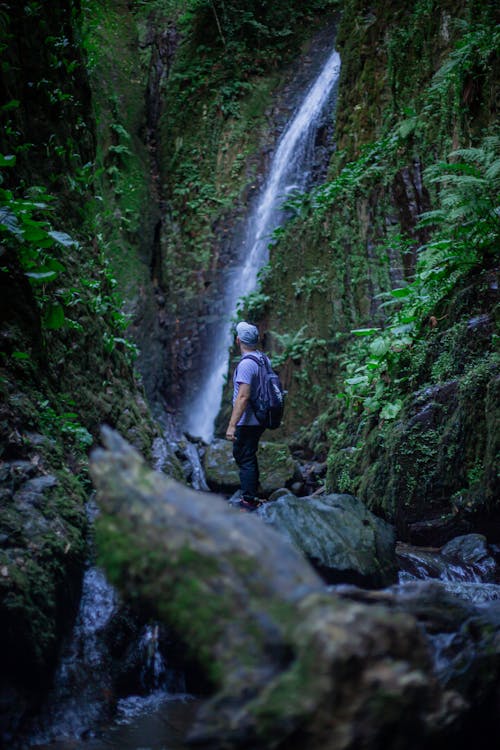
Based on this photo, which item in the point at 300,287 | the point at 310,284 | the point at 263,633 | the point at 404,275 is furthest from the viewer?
the point at 300,287

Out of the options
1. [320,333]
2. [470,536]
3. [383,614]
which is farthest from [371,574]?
[320,333]

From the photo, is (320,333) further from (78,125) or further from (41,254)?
(41,254)

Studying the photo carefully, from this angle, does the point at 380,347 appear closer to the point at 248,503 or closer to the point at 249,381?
the point at 249,381

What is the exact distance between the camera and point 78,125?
6324mm

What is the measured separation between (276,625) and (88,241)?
5.51 meters

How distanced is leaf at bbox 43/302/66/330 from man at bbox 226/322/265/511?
5.89 ft

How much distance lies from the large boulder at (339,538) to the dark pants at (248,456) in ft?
3.77

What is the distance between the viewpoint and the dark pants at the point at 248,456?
578 cm

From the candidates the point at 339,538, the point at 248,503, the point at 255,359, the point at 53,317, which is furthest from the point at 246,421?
the point at 53,317

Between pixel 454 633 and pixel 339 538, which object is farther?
pixel 339 538

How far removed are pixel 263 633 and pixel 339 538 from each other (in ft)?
9.64

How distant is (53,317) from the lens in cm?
444

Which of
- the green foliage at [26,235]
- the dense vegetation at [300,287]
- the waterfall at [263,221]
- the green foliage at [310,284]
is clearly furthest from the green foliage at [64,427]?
the waterfall at [263,221]

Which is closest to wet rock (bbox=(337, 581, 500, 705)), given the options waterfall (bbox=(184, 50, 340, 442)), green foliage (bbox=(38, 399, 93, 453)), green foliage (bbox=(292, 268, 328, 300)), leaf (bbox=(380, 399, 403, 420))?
green foliage (bbox=(38, 399, 93, 453))
